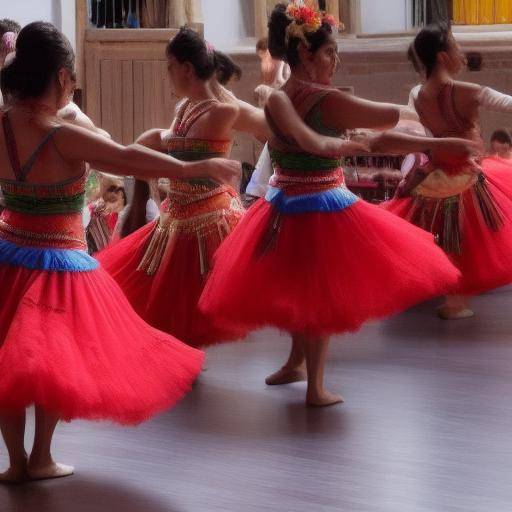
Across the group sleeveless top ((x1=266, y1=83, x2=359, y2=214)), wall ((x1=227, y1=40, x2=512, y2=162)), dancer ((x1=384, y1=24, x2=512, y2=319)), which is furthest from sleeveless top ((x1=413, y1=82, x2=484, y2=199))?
wall ((x1=227, y1=40, x2=512, y2=162))

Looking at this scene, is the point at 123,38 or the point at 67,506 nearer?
the point at 67,506

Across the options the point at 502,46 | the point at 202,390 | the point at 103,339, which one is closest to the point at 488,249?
A: the point at 202,390

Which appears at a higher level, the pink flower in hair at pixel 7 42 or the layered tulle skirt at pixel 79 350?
the pink flower in hair at pixel 7 42

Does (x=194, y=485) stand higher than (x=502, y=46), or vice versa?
(x=502, y=46)

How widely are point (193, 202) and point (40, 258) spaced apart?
→ 117cm

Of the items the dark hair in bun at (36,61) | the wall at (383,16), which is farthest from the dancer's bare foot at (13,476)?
the wall at (383,16)

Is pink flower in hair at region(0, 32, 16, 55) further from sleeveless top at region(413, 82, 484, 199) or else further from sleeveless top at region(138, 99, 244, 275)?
sleeveless top at region(413, 82, 484, 199)

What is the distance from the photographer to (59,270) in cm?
306

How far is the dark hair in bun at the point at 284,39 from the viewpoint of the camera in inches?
150

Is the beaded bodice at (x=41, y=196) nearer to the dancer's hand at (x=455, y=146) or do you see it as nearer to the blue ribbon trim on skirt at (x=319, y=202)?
the blue ribbon trim on skirt at (x=319, y=202)

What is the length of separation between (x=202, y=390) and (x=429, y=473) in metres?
1.15

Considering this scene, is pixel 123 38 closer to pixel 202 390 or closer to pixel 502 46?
pixel 502 46

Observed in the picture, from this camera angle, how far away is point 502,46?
838 cm

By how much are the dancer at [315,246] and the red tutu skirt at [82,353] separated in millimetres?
565
